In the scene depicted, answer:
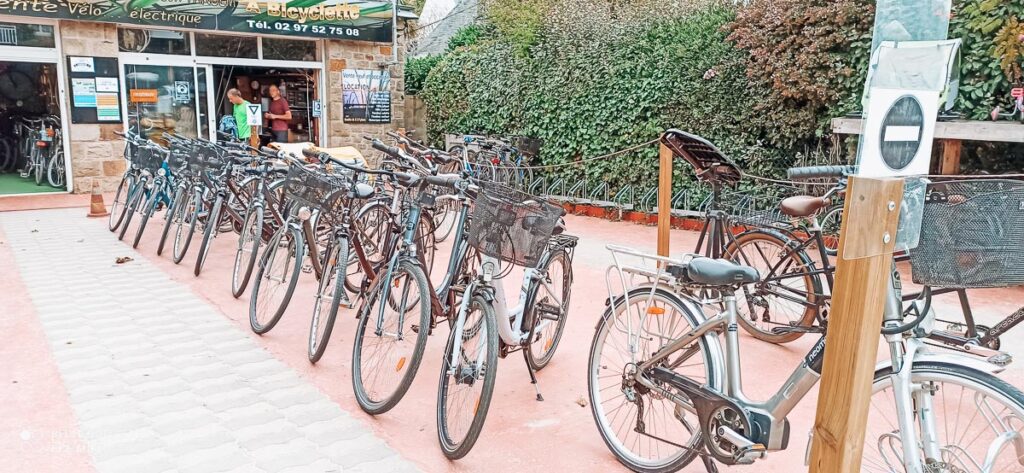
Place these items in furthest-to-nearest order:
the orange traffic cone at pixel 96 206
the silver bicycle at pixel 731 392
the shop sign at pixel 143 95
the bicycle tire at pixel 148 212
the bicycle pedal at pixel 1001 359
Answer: the shop sign at pixel 143 95, the orange traffic cone at pixel 96 206, the bicycle tire at pixel 148 212, the bicycle pedal at pixel 1001 359, the silver bicycle at pixel 731 392

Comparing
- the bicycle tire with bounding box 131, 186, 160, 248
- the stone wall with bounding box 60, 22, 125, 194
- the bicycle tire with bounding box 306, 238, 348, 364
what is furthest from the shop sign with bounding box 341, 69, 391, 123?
the bicycle tire with bounding box 306, 238, 348, 364

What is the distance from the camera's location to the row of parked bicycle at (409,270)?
291 cm

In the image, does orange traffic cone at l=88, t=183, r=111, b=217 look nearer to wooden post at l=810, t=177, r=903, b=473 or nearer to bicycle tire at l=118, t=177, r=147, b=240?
bicycle tire at l=118, t=177, r=147, b=240

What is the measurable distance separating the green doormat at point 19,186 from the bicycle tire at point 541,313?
9499mm

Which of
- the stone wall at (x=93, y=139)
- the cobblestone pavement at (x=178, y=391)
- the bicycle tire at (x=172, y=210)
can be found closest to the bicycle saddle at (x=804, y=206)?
the cobblestone pavement at (x=178, y=391)

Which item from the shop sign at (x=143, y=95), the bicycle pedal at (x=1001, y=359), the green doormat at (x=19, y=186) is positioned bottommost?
the green doormat at (x=19, y=186)

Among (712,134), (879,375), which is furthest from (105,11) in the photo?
(879,375)

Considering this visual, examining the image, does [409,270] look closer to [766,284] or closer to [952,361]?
[766,284]

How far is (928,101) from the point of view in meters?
1.51

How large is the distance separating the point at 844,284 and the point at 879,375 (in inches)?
26.5

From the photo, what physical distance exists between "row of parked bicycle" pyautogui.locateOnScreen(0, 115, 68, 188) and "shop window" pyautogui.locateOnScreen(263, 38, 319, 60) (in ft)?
10.7

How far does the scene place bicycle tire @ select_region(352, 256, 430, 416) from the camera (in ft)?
9.82

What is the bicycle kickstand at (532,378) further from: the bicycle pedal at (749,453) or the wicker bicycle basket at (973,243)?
the wicker bicycle basket at (973,243)

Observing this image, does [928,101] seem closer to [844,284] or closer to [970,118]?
[844,284]
